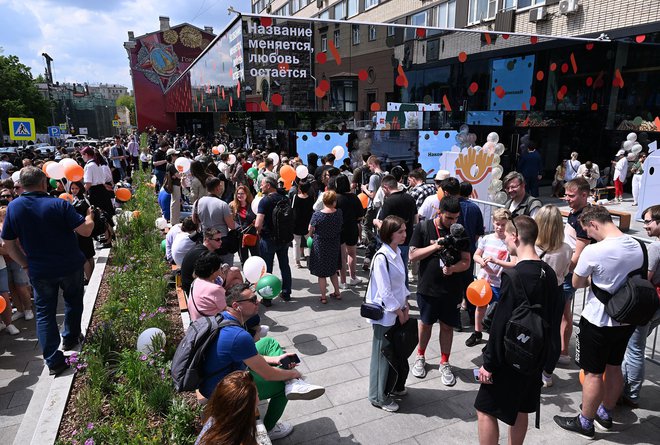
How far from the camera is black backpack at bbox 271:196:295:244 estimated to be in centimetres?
583

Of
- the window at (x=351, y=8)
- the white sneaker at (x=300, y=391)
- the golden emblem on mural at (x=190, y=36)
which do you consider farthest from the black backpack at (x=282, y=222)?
the golden emblem on mural at (x=190, y=36)

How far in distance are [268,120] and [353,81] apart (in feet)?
9.76

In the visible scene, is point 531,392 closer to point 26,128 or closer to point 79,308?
point 79,308

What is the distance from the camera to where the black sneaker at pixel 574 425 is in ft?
11.0

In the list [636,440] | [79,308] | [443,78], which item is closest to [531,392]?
[636,440]

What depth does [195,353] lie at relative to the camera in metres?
2.75

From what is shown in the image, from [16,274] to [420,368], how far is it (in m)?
5.18

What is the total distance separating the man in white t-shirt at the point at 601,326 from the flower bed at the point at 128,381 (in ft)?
10.2

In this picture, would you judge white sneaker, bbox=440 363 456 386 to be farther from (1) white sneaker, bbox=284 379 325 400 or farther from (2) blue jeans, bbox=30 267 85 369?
(2) blue jeans, bbox=30 267 85 369

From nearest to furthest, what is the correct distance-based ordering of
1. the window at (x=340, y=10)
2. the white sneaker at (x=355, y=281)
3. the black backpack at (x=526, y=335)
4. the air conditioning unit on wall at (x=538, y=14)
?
the black backpack at (x=526, y=335) < the white sneaker at (x=355, y=281) < the air conditioning unit on wall at (x=538, y=14) < the window at (x=340, y=10)

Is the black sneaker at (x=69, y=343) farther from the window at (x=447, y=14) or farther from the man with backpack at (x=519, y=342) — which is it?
the window at (x=447, y=14)

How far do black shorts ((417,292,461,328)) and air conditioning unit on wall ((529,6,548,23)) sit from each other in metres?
17.0

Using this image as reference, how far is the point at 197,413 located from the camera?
11.1 feet

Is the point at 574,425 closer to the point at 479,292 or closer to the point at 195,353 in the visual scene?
the point at 479,292
